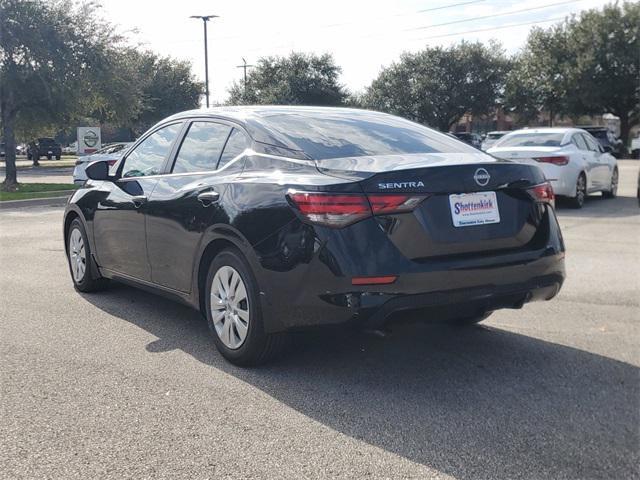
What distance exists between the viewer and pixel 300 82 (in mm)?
51562

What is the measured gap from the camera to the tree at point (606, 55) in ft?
140

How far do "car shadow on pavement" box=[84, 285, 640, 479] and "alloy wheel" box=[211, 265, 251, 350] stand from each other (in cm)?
20

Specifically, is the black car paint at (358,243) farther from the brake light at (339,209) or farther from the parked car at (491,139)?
the parked car at (491,139)

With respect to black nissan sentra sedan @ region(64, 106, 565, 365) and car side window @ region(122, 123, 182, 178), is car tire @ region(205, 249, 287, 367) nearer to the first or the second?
black nissan sentra sedan @ region(64, 106, 565, 365)

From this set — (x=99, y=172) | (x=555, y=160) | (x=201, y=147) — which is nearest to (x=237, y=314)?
(x=201, y=147)

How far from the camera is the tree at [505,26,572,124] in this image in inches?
1804

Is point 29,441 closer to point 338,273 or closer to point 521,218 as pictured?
point 338,273

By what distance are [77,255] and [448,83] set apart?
51.6 meters

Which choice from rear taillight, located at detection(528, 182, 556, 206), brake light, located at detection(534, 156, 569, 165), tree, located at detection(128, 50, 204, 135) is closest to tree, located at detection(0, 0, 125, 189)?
brake light, located at detection(534, 156, 569, 165)

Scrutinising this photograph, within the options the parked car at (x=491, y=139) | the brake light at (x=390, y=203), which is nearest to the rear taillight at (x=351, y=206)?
the brake light at (x=390, y=203)

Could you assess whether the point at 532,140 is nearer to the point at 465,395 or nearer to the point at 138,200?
the point at 138,200

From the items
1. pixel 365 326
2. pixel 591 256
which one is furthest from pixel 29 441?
pixel 591 256

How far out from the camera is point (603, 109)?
47219 millimetres

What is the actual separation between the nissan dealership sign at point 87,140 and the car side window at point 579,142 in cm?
1795
